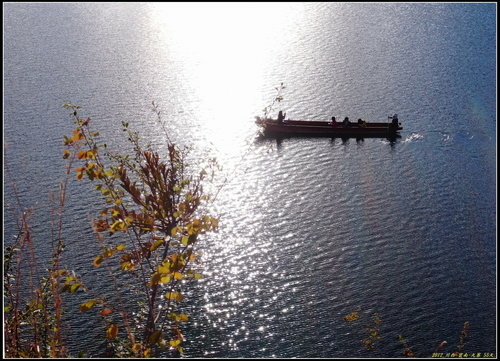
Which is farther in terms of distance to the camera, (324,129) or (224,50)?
(224,50)

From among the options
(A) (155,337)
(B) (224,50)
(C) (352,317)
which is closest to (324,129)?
(C) (352,317)

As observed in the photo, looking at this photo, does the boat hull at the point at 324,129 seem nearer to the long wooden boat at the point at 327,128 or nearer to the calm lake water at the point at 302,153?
the long wooden boat at the point at 327,128

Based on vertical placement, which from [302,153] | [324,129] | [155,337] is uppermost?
[324,129]

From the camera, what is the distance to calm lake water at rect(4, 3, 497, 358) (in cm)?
2369

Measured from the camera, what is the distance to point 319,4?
257ft

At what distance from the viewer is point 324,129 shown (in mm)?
42969

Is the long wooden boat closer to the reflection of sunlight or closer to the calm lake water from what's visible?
the calm lake water

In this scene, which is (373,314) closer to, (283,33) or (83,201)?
(83,201)

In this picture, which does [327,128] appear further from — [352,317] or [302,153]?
[352,317]

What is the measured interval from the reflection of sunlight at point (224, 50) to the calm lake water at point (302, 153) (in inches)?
11.0

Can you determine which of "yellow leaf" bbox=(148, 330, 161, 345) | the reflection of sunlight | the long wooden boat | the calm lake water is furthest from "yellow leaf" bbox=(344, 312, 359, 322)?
the long wooden boat

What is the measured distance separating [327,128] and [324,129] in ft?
0.77

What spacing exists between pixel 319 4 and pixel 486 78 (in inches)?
1286

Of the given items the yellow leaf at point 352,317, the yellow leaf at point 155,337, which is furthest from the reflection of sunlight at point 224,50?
the yellow leaf at point 155,337
